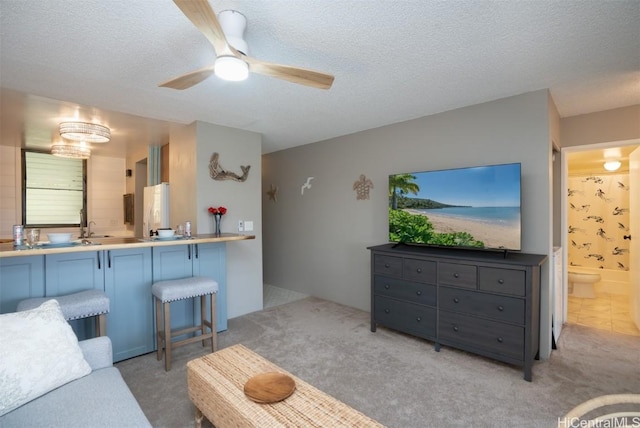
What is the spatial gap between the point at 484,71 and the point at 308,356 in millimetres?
2857

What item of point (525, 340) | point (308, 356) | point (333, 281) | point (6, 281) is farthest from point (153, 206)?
point (525, 340)

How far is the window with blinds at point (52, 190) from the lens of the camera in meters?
5.22

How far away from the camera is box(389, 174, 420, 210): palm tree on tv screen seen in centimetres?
345

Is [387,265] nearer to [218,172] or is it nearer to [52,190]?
[218,172]

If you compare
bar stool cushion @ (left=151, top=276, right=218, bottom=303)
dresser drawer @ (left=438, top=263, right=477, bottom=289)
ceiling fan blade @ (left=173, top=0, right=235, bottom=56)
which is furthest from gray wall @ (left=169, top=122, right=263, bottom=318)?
→ dresser drawer @ (left=438, top=263, right=477, bottom=289)

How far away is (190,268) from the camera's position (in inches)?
129

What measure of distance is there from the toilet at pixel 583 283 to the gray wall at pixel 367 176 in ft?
8.41

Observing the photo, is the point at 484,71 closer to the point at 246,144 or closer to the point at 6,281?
the point at 246,144

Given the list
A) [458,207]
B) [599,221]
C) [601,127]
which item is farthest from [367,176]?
[599,221]

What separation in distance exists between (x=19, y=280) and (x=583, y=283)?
6.78m

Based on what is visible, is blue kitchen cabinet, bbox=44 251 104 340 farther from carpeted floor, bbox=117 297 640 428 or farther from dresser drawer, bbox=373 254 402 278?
dresser drawer, bbox=373 254 402 278

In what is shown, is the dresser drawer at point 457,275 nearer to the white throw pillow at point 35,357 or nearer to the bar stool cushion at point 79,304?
the white throw pillow at point 35,357

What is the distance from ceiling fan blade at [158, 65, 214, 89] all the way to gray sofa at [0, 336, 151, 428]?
1.74 meters

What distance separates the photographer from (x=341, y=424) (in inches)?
53.6
